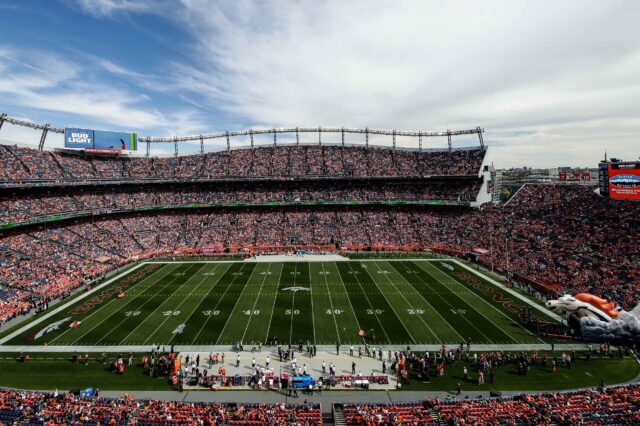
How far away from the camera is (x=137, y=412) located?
15.8 m

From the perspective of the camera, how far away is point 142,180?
198 feet

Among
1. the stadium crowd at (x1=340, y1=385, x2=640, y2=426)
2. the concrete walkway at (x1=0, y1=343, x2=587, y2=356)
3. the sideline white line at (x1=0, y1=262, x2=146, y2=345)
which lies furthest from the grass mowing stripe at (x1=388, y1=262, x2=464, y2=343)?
the sideline white line at (x1=0, y1=262, x2=146, y2=345)

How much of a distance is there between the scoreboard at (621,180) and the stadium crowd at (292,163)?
2479 cm

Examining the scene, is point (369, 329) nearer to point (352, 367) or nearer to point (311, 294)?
point (352, 367)

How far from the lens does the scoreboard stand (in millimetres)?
36969

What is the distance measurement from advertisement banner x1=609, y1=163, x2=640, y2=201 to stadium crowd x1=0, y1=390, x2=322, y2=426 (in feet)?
129

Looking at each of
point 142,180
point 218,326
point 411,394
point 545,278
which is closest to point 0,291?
point 218,326

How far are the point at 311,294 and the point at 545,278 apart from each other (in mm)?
23550

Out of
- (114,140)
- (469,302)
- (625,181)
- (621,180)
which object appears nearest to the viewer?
(469,302)

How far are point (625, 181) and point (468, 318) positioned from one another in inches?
965

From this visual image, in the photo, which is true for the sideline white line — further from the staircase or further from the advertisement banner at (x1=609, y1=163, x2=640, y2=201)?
the advertisement banner at (x1=609, y1=163, x2=640, y2=201)

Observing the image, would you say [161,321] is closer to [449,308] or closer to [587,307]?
[449,308]

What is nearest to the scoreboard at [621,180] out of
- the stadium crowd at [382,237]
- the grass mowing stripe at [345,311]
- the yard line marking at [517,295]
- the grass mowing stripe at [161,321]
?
the stadium crowd at [382,237]

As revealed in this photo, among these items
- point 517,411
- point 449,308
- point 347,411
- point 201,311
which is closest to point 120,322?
point 201,311
